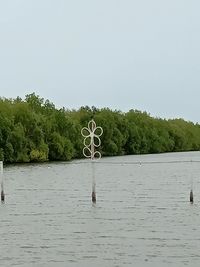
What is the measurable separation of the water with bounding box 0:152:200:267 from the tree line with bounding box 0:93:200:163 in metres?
57.9

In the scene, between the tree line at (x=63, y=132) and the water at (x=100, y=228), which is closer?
the water at (x=100, y=228)

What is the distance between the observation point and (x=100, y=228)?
30047 mm

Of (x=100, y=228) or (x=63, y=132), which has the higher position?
(x=63, y=132)

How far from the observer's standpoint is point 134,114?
17738 cm

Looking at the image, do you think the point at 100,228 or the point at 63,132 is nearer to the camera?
the point at 100,228

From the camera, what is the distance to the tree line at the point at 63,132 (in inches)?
4306

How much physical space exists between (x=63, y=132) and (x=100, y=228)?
97052 millimetres

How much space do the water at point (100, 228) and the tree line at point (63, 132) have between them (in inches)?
2279

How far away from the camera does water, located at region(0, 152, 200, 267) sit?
898 inches

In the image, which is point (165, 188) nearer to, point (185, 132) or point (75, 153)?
point (75, 153)

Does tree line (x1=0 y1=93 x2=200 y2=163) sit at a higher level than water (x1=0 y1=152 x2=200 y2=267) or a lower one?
higher

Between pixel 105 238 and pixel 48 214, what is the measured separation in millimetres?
9505

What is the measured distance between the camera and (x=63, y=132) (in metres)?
127

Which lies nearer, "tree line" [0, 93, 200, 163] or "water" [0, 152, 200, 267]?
"water" [0, 152, 200, 267]
